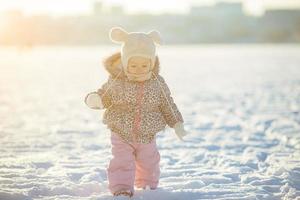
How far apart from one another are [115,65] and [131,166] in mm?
703

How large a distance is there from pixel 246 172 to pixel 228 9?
101 m

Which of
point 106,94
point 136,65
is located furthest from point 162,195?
point 136,65

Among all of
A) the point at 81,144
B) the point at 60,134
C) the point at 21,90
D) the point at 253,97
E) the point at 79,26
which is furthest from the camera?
the point at 79,26

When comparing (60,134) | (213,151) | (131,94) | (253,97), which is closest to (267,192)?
(131,94)

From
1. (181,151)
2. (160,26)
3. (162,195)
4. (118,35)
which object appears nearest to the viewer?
(162,195)

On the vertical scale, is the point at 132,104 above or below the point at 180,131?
above

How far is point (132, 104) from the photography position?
4.01 meters

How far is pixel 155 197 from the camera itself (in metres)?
3.89

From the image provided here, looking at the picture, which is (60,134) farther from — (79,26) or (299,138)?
(79,26)

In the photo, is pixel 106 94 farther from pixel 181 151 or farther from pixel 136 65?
pixel 181 151

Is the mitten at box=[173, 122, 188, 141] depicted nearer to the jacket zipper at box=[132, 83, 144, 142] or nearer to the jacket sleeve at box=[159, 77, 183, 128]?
the jacket sleeve at box=[159, 77, 183, 128]

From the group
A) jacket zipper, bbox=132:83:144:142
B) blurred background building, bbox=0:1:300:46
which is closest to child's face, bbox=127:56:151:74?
jacket zipper, bbox=132:83:144:142

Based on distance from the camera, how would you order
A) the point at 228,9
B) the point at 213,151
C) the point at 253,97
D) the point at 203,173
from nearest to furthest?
the point at 203,173, the point at 213,151, the point at 253,97, the point at 228,9

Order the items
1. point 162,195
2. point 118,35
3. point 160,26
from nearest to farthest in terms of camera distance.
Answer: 1. point 162,195
2. point 118,35
3. point 160,26
